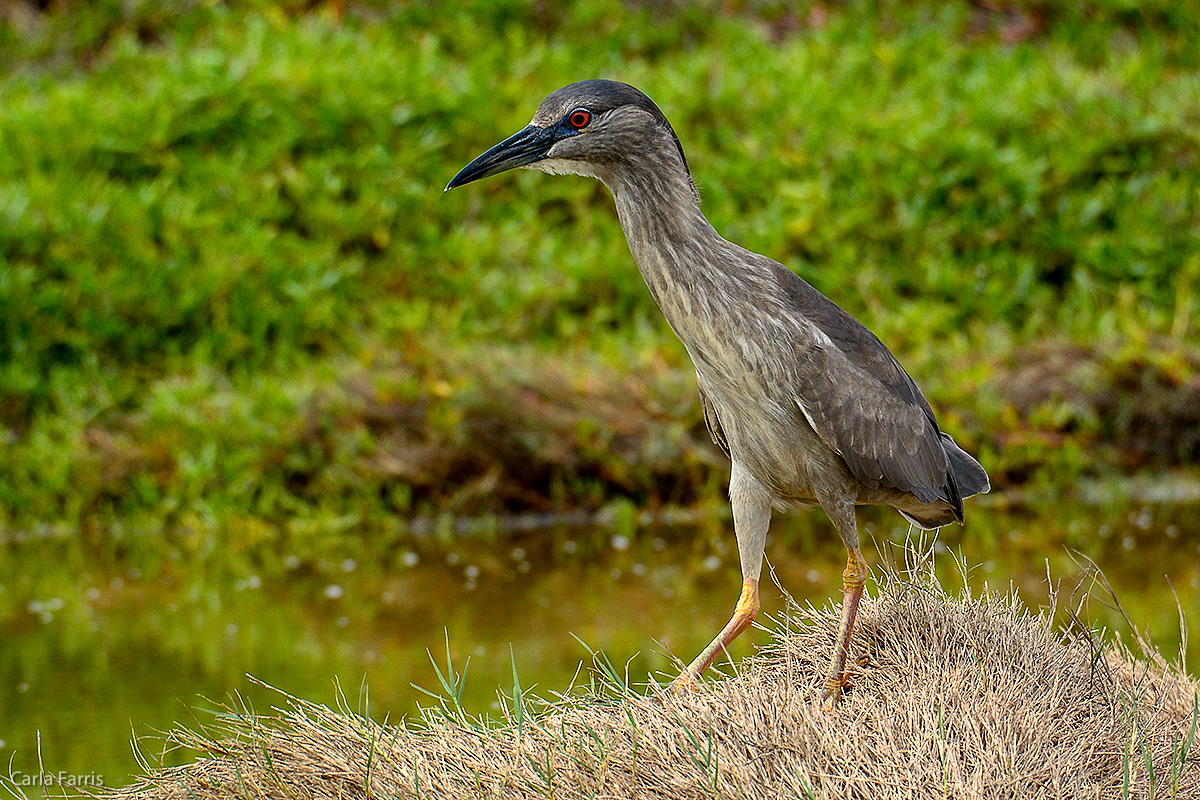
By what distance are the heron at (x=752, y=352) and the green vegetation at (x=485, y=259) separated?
3717 mm

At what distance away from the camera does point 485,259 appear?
29.6ft

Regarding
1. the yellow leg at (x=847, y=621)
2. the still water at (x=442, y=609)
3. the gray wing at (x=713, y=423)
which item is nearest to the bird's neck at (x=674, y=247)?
the gray wing at (x=713, y=423)

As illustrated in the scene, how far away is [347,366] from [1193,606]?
4727 millimetres

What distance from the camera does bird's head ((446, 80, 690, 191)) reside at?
3.43 metres

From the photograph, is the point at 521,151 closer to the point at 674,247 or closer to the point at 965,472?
the point at 674,247

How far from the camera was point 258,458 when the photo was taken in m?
7.49

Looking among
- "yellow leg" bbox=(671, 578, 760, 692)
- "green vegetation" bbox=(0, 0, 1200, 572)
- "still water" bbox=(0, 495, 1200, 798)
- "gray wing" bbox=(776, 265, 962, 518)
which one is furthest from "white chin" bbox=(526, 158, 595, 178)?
"green vegetation" bbox=(0, 0, 1200, 572)

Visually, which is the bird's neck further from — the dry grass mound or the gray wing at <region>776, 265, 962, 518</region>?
the dry grass mound

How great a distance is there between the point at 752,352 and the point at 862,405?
37cm

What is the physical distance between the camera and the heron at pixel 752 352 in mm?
3455

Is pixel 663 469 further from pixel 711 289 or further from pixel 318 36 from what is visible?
pixel 318 36

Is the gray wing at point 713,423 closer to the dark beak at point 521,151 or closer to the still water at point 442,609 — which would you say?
the still water at point 442,609

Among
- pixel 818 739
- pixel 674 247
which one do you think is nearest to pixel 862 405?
pixel 674 247

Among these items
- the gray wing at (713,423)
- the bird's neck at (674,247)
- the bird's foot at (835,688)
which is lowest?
the bird's foot at (835,688)
